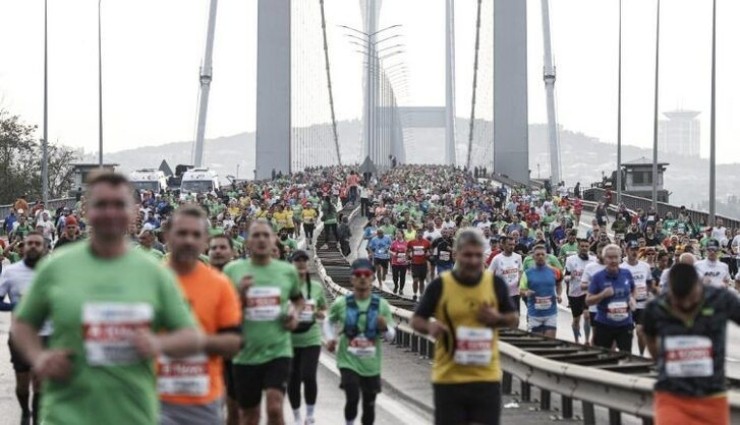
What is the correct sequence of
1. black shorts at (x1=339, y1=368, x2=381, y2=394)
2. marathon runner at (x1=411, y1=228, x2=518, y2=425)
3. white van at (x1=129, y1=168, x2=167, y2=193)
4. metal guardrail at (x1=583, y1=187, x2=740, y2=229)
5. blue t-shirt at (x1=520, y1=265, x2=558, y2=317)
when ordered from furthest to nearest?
white van at (x1=129, y1=168, x2=167, y2=193)
metal guardrail at (x1=583, y1=187, x2=740, y2=229)
blue t-shirt at (x1=520, y1=265, x2=558, y2=317)
black shorts at (x1=339, y1=368, x2=381, y2=394)
marathon runner at (x1=411, y1=228, x2=518, y2=425)

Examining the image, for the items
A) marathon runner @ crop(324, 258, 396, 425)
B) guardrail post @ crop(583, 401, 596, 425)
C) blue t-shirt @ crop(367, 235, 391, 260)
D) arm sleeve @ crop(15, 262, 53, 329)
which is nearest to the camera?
arm sleeve @ crop(15, 262, 53, 329)

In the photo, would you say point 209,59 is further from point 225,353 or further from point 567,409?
point 225,353

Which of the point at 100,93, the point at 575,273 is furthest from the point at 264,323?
the point at 100,93

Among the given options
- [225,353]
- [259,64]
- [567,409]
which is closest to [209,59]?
[259,64]

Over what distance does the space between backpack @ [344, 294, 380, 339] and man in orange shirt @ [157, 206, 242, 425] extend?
15.4ft

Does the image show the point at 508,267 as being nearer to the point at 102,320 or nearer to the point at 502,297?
the point at 502,297

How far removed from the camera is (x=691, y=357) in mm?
9453

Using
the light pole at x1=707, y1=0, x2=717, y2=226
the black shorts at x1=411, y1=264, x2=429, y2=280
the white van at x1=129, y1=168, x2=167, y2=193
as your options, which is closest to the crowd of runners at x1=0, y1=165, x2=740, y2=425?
the black shorts at x1=411, y1=264, x2=429, y2=280

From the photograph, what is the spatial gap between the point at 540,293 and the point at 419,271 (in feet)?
45.5

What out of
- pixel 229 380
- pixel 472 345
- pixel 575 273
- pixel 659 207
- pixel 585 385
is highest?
pixel 659 207

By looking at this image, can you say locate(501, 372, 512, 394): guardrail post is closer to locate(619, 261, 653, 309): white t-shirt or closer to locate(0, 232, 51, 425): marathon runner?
locate(619, 261, 653, 309): white t-shirt

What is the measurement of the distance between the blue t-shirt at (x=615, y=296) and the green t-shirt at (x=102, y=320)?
39.8 ft

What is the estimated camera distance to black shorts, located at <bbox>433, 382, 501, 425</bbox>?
9.99 meters

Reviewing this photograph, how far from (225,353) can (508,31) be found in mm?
83039
